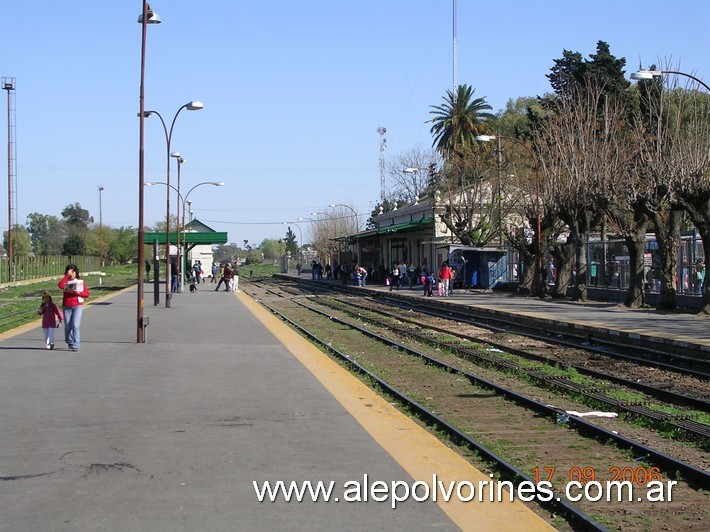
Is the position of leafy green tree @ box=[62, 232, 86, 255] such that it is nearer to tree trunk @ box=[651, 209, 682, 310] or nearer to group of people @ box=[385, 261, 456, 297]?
group of people @ box=[385, 261, 456, 297]

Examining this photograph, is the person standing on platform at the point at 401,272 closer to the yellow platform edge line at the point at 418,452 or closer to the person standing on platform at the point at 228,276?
the person standing on platform at the point at 228,276

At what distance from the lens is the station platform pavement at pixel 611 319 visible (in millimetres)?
20953

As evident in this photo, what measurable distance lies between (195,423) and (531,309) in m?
24.5

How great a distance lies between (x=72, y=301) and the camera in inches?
655

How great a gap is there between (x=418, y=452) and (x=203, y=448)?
2035 mm

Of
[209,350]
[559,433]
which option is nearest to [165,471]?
[559,433]

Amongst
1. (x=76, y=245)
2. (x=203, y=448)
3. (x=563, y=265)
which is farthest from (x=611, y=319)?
(x=76, y=245)

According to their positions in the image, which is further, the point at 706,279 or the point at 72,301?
the point at 706,279

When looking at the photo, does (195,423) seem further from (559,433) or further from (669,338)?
(669,338)

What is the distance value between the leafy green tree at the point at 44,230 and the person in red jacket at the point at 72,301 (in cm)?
15950

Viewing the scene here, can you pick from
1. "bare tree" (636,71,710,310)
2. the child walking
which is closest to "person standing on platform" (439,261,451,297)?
"bare tree" (636,71,710,310)

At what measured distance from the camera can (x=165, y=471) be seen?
24.3ft

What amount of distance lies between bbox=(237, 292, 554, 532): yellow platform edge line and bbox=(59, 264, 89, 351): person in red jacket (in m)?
4.50

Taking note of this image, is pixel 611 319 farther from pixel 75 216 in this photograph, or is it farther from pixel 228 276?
pixel 75 216
